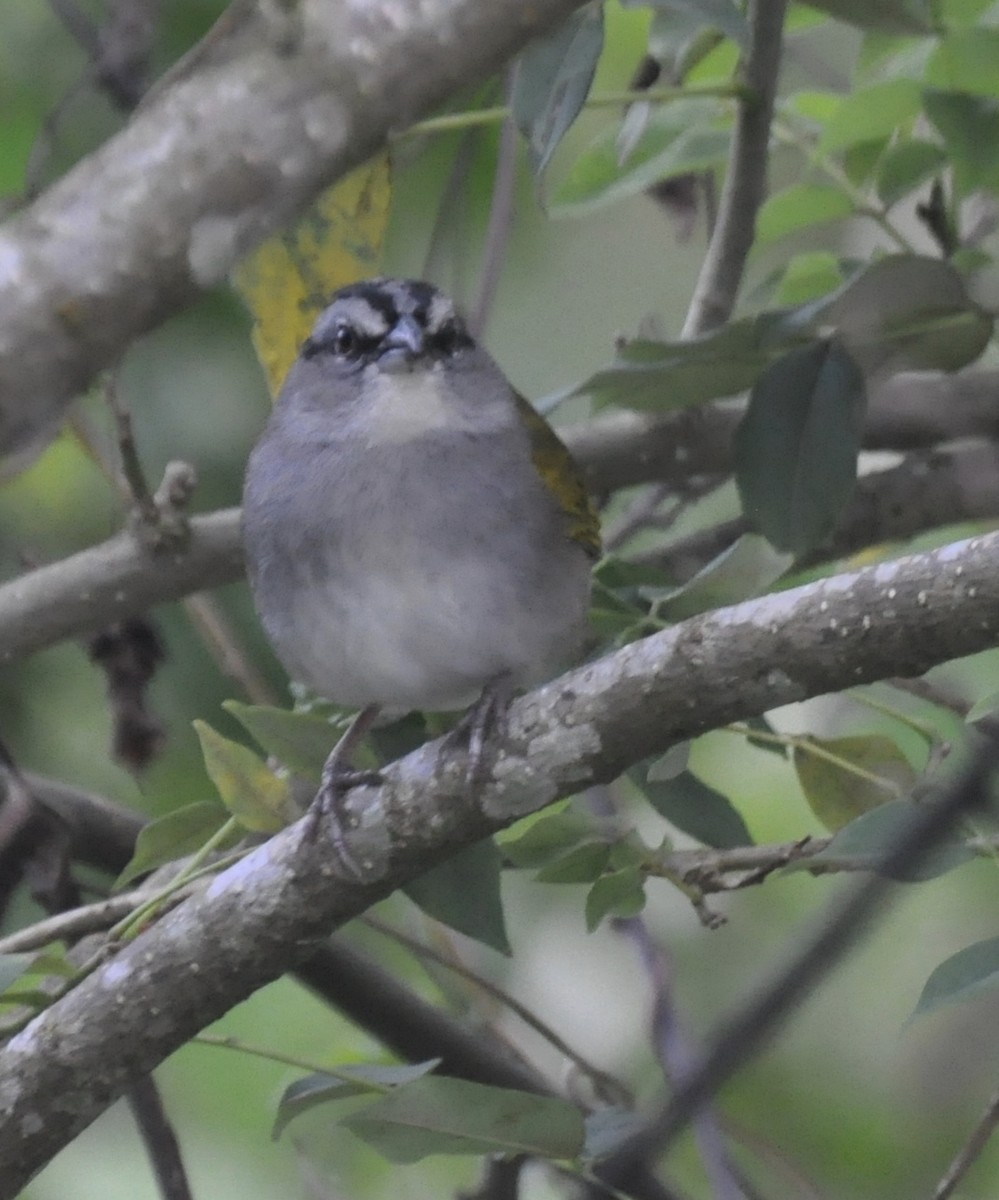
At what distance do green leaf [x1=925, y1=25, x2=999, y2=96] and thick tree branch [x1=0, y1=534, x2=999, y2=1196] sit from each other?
1000 mm

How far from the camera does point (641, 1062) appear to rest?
308 cm

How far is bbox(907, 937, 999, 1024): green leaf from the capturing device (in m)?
1.42

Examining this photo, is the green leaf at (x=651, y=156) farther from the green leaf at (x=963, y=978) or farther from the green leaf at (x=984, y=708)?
the green leaf at (x=963, y=978)

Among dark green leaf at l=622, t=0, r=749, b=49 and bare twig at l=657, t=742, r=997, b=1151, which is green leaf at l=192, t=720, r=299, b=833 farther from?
bare twig at l=657, t=742, r=997, b=1151

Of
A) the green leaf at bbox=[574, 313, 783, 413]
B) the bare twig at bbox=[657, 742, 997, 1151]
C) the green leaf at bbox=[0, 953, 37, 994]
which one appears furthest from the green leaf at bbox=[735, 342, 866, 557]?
the bare twig at bbox=[657, 742, 997, 1151]

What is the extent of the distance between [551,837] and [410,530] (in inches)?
15.7

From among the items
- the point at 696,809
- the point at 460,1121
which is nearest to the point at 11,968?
the point at 460,1121

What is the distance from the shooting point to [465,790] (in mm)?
1504

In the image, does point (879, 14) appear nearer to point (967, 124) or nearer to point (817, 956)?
point (967, 124)

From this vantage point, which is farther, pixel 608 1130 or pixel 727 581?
pixel 727 581

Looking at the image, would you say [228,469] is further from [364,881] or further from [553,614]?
[364,881]

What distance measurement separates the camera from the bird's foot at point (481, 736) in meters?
1.49

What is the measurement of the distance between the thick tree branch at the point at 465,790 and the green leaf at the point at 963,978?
1.02 feet

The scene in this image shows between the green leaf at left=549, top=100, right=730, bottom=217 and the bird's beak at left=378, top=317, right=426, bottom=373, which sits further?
the green leaf at left=549, top=100, right=730, bottom=217
